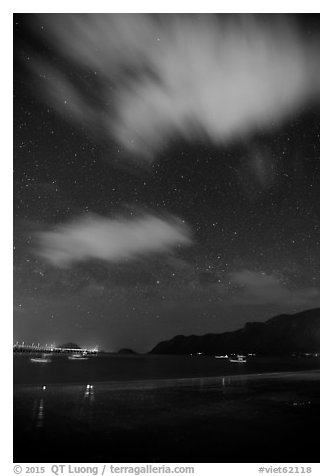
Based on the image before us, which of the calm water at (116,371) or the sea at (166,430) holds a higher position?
the sea at (166,430)

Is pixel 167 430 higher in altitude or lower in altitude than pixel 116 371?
higher

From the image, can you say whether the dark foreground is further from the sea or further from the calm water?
the calm water

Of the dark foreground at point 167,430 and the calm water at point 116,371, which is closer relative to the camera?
the dark foreground at point 167,430

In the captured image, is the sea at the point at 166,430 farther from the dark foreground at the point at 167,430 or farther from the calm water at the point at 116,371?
the calm water at the point at 116,371

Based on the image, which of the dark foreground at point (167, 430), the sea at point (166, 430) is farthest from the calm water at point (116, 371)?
the sea at point (166, 430)

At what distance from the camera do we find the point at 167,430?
12773mm

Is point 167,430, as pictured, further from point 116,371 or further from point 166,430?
point 116,371

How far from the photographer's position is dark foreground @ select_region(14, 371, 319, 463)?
10.1 m

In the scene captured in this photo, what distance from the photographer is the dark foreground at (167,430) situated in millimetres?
10086

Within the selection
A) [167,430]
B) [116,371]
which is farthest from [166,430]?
[116,371]
